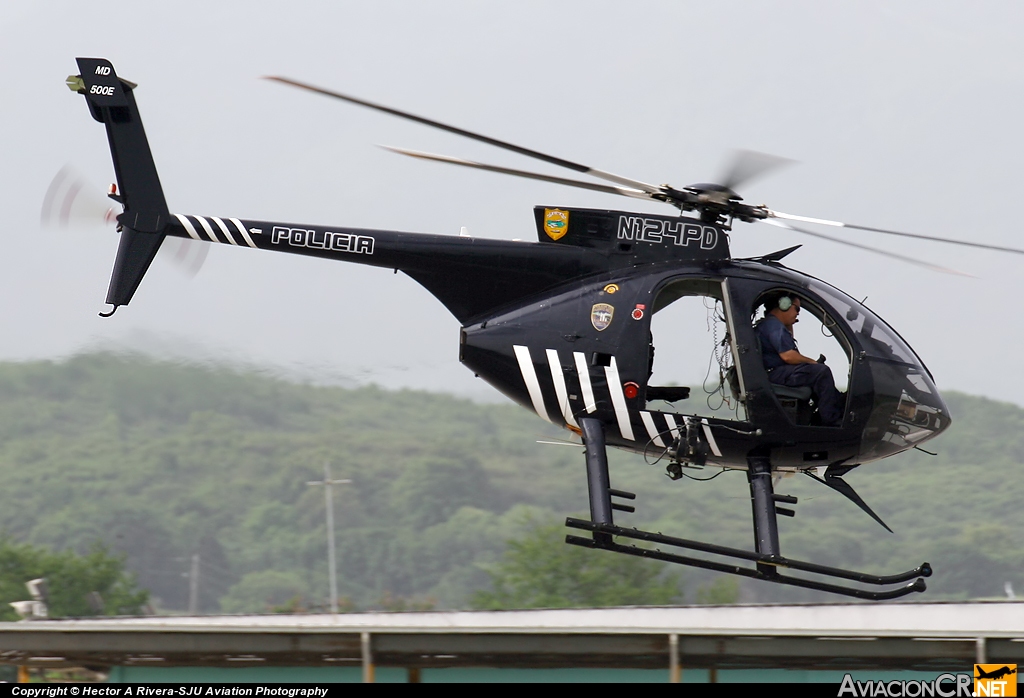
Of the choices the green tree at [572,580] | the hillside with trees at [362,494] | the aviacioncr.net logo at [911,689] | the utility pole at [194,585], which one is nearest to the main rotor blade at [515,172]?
the aviacioncr.net logo at [911,689]

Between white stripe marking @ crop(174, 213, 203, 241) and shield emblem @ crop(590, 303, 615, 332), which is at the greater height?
white stripe marking @ crop(174, 213, 203, 241)

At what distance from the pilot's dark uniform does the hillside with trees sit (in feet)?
179

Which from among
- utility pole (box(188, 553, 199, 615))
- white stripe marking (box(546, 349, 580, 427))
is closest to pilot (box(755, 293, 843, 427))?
white stripe marking (box(546, 349, 580, 427))

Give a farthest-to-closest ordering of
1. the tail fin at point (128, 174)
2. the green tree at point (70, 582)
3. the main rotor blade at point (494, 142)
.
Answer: the green tree at point (70, 582)
the tail fin at point (128, 174)
the main rotor blade at point (494, 142)

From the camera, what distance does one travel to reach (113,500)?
73.1m

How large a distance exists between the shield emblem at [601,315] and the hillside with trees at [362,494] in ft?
180

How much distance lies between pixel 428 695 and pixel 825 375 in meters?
4.15

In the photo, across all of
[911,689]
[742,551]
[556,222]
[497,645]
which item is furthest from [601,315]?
[911,689]

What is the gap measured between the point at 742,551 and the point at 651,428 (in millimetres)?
1244

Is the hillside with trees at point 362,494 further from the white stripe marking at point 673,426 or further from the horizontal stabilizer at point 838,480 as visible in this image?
the white stripe marking at point 673,426

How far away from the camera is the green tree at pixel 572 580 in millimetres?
46750

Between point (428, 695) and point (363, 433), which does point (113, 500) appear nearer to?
point (363, 433)

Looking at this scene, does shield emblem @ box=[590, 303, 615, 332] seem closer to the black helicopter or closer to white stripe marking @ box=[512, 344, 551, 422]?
the black helicopter

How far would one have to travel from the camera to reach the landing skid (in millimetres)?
9750
